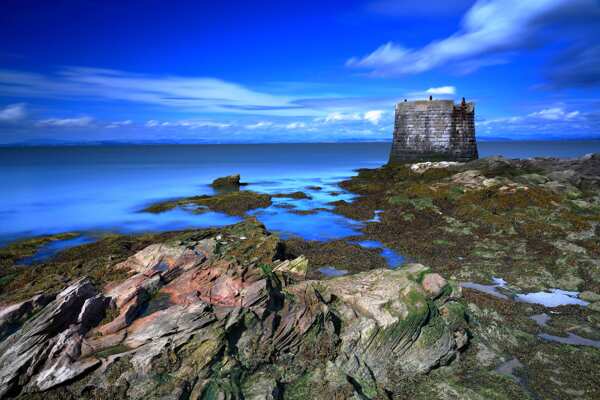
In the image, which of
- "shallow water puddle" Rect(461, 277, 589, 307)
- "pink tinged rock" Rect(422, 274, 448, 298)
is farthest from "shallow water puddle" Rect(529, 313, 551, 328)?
"pink tinged rock" Rect(422, 274, 448, 298)

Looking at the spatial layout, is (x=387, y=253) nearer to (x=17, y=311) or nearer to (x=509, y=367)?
(x=509, y=367)

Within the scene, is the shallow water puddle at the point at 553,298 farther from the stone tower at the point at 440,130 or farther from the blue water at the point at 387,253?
the stone tower at the point at 440,130

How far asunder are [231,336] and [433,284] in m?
4.48

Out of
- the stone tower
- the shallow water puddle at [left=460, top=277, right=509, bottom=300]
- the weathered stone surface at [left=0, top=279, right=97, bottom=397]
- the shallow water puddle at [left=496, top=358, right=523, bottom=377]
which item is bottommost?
the shallow water puddle at [left=496, top=358, right=523, bottom=377]

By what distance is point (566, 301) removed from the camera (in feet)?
32.7

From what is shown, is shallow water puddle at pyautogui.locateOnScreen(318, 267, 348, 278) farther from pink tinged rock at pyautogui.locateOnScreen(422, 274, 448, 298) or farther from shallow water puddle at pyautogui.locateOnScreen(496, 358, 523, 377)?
shallow water puddle at pyautogui.locateOnScreen(496, 358, 523, 377)

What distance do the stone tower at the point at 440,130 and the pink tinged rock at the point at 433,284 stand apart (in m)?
27.5

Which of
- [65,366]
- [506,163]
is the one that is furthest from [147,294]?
[506,163]

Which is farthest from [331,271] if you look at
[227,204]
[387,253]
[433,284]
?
[227,204]

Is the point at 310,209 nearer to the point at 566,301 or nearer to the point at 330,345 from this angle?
the point at 566,301

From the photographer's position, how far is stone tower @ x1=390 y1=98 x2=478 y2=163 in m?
33.5

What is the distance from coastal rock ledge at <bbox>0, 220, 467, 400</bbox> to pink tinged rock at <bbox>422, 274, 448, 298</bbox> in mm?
25

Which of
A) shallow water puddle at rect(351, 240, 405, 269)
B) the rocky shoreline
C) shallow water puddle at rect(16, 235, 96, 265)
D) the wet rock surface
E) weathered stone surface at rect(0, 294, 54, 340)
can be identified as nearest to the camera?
the rocky shoreline

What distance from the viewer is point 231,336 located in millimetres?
6363
